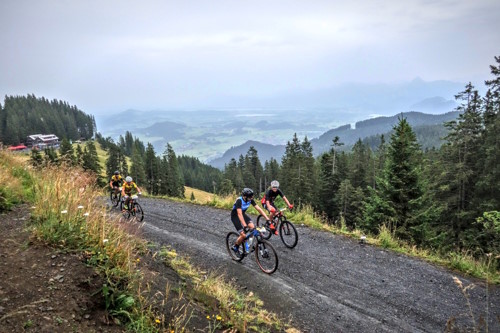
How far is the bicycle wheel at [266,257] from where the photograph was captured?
896cm

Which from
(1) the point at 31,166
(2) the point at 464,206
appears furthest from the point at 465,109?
(1) the point at 31,166

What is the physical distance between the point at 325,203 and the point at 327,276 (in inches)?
1919

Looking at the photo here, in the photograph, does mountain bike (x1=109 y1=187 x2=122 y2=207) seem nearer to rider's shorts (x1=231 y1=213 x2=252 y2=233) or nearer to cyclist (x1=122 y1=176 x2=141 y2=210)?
cyclist (x1=122 y1=176 x2=141 y2=210)

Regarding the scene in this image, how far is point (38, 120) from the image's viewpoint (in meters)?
141

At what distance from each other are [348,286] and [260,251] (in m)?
2.74

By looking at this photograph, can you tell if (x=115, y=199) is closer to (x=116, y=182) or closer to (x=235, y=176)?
(x=116, y=182)

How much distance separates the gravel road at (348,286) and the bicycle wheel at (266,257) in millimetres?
232

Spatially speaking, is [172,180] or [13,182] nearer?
[13,182]

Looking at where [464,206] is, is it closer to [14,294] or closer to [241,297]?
[241,297]

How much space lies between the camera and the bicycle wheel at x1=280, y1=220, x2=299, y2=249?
1096 centimetres

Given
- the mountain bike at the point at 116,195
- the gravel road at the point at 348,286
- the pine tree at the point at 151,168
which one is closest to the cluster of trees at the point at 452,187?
the gravel road at the point at 348,286

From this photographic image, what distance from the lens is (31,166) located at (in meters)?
11.1

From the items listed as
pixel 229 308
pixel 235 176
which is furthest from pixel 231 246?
pixel 235 176

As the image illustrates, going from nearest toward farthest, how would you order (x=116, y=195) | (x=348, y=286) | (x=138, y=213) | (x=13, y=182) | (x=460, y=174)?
(x=348, y=286)
(x=13, y=182)
(x=138, y=213)
(x=116, y=195)
(x=460, y=174)
